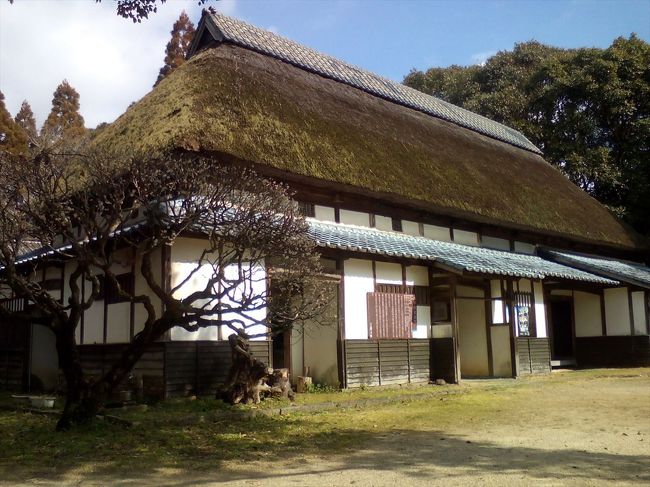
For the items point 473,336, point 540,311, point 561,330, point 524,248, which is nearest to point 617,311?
point 561,330

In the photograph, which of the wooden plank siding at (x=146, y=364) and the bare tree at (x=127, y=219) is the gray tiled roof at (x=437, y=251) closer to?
the bare tree at (x=127, y=219)

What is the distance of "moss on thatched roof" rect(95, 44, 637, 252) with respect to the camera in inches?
471

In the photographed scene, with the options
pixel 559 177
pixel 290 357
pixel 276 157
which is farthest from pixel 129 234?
pixel 559 177

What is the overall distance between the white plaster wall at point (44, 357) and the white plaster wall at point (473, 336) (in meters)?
9.56

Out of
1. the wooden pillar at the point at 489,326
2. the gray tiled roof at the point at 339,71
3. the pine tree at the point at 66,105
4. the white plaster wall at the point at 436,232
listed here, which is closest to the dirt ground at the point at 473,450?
the wooden pillar at the point at 489,326

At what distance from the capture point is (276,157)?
39.5 feet

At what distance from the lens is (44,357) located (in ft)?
44.2

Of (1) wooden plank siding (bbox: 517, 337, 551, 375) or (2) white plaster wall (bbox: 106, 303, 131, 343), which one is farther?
(1) wooden plank siding (bbox: 517, 337, 551, 375)

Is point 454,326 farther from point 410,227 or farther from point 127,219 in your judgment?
point 127,219

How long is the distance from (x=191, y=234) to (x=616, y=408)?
7442 millimetres

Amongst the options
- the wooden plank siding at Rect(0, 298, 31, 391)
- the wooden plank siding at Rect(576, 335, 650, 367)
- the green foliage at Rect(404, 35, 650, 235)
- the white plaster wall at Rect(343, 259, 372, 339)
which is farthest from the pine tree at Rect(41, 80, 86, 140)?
the wooden plank siding at Rect(576, 335, 650, 367)

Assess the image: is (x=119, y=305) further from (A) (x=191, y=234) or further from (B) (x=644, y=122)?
(B) (x=644, y=122)

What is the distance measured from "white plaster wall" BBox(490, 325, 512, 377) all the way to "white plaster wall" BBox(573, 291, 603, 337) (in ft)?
19.2

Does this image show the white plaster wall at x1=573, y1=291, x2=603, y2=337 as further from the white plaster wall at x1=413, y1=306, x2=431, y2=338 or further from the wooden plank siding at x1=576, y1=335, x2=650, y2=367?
the white plaster wall at x1=413, y1=306, x2=431, y2=338
